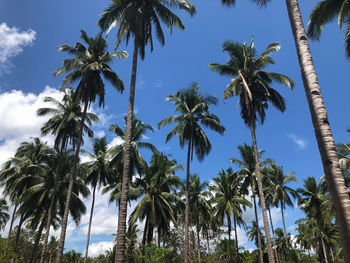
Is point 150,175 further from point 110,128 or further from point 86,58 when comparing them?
point 86,58

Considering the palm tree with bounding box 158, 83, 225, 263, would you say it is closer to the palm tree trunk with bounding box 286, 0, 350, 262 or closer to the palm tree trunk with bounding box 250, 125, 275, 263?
the palm tree trunk with bounding box 250, 125, 275, 263

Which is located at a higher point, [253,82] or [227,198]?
[253,82]

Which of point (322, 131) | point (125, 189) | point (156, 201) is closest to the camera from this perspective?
point (322, 131)

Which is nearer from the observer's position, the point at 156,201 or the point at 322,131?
the point at 322,131

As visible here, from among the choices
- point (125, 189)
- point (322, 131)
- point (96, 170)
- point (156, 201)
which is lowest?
point (322, 131)

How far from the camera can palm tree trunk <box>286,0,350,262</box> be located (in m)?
3.94

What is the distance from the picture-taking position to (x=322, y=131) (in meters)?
4.76

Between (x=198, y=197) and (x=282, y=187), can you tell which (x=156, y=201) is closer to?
(x=198, y=197)

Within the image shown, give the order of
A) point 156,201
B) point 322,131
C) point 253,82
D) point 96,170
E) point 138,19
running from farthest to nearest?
point 96,170, point 156,201, point 253,82, point 138,19, point 322,131

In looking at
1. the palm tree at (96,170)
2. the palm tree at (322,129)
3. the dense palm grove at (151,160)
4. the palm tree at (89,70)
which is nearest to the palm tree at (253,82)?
the dense palm grove at (151,160)

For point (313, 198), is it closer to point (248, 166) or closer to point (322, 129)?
point (248, 166)

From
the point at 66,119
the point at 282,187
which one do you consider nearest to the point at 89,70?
the point at 66,119

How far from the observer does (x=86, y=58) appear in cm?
2028

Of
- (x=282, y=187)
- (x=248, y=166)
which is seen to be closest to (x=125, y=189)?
(x=248, y=166)
